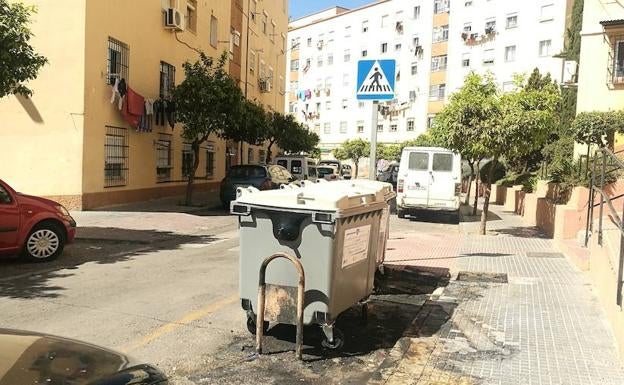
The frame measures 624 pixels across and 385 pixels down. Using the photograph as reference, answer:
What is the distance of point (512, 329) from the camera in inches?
222

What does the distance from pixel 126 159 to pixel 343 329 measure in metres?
13.9

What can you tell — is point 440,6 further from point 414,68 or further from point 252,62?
point 252,62

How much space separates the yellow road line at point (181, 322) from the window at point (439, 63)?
46.9 meters

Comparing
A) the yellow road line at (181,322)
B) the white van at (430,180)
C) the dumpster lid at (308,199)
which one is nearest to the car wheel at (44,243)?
the yellow road line at (181,322)

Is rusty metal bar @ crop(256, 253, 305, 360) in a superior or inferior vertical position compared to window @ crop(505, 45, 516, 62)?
inferior

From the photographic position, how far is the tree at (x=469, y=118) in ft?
41.3

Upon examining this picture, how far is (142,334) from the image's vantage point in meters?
5.34

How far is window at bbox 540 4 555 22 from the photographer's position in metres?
42.8

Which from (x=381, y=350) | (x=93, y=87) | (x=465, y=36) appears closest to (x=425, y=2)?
(x=465, y=36)

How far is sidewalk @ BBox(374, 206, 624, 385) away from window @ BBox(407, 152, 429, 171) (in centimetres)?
675

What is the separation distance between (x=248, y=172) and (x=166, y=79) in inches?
229

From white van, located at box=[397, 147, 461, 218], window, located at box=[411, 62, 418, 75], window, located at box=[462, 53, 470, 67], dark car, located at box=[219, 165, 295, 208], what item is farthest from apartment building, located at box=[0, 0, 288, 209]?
window, located at box=[411, 62, 418, 75]

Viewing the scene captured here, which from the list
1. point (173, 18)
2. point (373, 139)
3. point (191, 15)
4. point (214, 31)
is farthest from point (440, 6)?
point (373, 139)

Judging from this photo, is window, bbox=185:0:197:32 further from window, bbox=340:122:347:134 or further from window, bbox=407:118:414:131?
window, bbox=340:122:347:134
